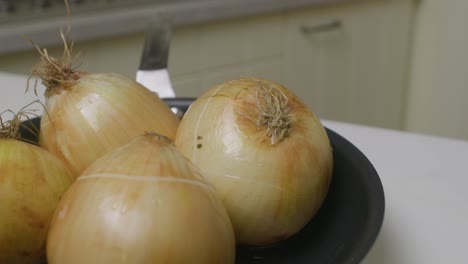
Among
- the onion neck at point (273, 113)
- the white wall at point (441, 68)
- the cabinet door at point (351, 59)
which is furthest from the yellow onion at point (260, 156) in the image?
the white wall at point (441, 68)

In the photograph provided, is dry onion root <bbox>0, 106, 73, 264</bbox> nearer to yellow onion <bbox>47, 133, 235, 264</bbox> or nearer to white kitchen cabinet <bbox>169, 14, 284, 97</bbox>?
yellow onion <bbox>47, 133, 235, 264</bbox>

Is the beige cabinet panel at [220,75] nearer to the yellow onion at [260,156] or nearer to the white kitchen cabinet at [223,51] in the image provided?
the white kitchen cabinet at [223,51]

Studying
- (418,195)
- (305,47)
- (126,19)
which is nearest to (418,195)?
(418,195)

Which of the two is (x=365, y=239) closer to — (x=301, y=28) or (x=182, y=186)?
(x=182, y=186)

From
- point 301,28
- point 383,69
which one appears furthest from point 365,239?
point 383,69

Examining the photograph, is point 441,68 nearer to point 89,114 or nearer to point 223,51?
point 223,51

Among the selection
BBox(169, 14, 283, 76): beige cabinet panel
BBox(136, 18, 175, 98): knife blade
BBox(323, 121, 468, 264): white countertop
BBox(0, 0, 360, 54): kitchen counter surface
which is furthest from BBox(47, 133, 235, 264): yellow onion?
BBox(169, 14, 283, 76): beige cabinet panel
